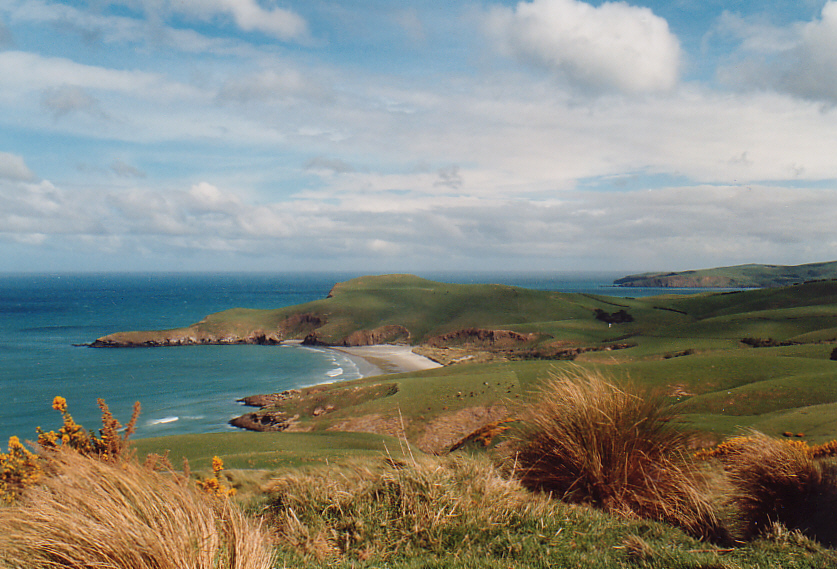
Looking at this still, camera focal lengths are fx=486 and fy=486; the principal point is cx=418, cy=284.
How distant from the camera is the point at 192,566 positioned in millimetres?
3324

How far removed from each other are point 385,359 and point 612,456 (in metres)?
63.9

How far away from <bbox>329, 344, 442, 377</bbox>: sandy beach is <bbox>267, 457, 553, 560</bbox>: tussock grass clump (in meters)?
52.1

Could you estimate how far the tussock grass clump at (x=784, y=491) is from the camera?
5.04 metres

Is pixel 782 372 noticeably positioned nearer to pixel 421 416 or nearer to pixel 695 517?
pixel 421 416

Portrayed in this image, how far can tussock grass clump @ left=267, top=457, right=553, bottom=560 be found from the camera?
4820 mm

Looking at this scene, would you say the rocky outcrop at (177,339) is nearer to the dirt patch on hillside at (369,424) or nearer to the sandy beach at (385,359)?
the sandy beach at (385,359)

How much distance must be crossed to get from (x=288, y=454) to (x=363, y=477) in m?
13.2

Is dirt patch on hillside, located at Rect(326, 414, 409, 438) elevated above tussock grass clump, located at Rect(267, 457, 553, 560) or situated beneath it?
situated beneath

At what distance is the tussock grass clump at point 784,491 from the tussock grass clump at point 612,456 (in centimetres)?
49

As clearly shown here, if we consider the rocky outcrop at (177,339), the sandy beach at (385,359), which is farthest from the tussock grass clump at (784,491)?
the rocky outcrop at (177,339)

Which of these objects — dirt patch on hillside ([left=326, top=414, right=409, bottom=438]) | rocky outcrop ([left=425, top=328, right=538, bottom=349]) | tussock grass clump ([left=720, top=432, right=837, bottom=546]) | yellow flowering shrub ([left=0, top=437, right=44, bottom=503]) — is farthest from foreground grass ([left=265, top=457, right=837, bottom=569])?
rocky outcrop ([left=425, top=328, right=538, bottom=349])

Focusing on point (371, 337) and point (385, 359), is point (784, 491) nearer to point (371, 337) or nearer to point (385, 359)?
point (385, 359)

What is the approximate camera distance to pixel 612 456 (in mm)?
6164

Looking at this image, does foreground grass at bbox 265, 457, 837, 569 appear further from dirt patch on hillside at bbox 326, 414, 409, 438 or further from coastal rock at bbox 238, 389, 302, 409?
coastal rock at bbox 238, 389, 302, 409
